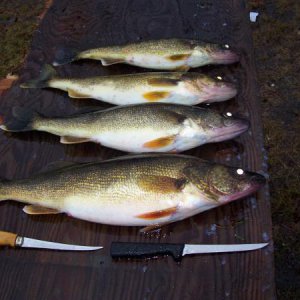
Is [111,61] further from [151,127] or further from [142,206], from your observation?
[142,206]

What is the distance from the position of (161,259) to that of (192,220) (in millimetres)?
314

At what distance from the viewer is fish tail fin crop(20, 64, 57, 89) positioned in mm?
3246

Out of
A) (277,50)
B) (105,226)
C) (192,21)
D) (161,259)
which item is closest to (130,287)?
(161,259)

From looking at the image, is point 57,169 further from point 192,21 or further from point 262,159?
point 192,21

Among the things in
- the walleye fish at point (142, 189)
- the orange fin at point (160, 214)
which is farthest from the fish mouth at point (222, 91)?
the orange fin at point (160, 214)

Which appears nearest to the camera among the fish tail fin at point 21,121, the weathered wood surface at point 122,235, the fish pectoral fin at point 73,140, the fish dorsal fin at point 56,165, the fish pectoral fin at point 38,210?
the weathered wood surface at point 122,235

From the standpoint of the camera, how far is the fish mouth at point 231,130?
2.66m

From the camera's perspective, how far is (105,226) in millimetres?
2389

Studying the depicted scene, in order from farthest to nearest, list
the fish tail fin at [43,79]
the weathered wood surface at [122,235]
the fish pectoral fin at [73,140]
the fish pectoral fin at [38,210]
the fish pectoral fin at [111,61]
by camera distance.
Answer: the fish pectoral fin at [111,61] → the fish tail fin at [43,79] → the fish pectoral fin at [73,140] → the fish pectoral fin at [38,210] → the weathered wood surface at [122,235]

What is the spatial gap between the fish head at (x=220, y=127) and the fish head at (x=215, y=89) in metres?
0.33

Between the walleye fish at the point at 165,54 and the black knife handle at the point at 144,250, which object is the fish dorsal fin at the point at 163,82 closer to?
the walleye fish at the point at 165,54

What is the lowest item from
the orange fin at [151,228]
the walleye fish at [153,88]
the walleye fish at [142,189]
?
the orange fin at [151,228]

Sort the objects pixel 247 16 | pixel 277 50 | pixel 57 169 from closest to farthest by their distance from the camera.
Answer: pixel 57 169
pixel 247 16
pixel 277 50

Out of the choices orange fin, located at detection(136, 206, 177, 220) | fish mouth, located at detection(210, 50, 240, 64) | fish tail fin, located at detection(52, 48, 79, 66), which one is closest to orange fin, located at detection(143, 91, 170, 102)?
fish mouth, located at detection(210, 50, 240, 64)
